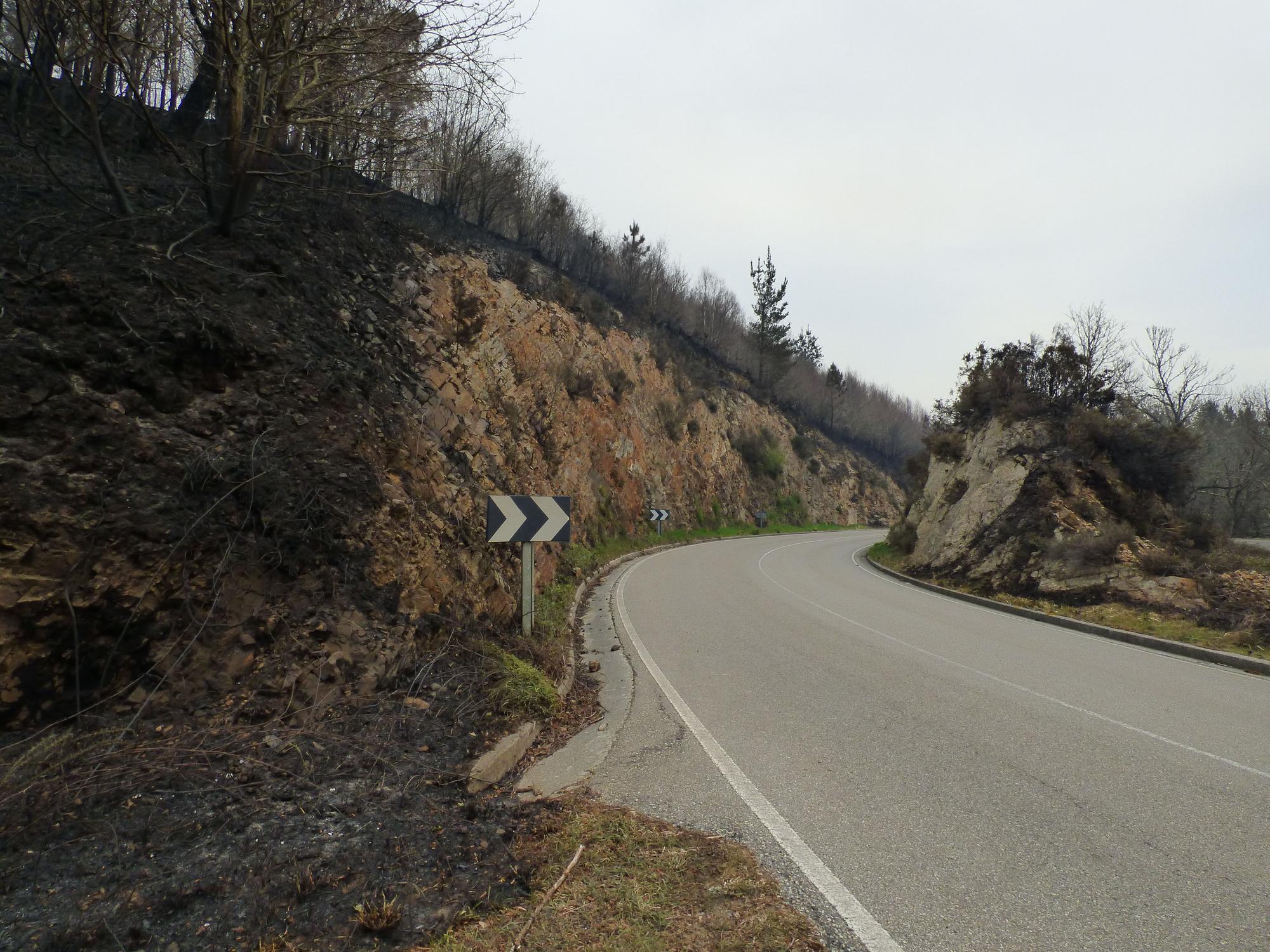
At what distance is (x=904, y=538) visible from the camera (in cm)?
2475

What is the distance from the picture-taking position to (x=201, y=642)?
4.72m

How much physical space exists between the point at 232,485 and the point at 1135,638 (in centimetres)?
1328

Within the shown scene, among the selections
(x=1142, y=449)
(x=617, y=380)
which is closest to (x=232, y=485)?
(x=1142, y=449)

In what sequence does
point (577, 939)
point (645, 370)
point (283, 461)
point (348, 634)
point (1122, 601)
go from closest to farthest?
1. point (577, 939)
2. point (348, 634)
3. point (283, 461)
4. point (1122, 601)
5. point (645, 370)

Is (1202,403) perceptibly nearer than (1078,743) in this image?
No

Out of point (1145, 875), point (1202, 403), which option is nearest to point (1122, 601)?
point (1145, 875)

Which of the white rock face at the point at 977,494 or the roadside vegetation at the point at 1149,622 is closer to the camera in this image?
the roadside vegetation at the point at 1149,622

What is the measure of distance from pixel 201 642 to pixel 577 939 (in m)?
3.53

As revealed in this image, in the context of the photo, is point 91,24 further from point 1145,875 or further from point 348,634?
point 1145,875

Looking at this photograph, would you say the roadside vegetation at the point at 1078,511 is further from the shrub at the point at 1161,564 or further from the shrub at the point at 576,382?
the shrub at the point at 576,382

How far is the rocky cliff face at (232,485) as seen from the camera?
4453 mm

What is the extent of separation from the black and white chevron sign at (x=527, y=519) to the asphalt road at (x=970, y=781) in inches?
80.0

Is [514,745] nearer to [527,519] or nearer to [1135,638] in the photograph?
[527,519]

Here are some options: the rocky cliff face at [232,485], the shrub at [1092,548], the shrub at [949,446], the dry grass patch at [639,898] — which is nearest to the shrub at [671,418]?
the shrub at [949,446]
